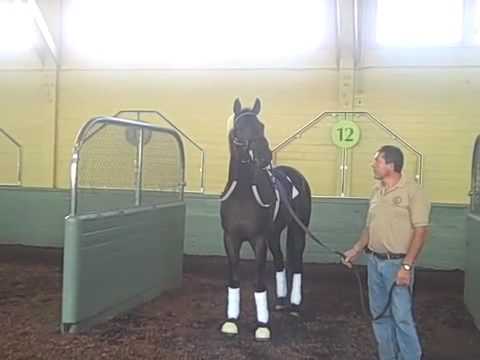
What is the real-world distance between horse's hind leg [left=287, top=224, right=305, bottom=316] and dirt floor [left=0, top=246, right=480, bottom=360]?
6.0 inches

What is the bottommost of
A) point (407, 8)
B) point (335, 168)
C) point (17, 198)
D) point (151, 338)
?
point (151, 338)

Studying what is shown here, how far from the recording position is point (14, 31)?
9.52 meters

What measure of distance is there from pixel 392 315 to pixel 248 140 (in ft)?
4.52

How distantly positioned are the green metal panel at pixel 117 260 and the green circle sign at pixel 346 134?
3.37m

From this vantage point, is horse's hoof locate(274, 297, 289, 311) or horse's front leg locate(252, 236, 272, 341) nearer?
horse's front leg locate(252, 236, 272, 341)

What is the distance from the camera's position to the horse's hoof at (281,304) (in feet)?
15.5

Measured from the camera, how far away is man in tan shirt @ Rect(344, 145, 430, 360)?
2963 mm

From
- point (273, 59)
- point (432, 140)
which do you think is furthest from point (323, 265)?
point (273, 59)

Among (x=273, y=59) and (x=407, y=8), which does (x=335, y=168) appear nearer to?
(x=273, y=59)

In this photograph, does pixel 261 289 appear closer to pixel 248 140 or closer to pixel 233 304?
pixel 233 304

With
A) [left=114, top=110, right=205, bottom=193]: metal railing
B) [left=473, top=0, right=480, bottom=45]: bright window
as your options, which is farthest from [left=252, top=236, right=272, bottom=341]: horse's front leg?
[left=473, top=0, right=480, bottom=45]: bright window

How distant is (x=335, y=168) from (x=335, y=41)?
171 cm

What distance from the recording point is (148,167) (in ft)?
17.2

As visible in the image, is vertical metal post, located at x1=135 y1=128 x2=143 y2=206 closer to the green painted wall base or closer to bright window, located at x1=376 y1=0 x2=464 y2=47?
the green painted wall base
